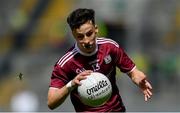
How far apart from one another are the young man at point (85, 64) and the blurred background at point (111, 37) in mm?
8768

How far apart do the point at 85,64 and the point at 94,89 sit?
1.15ft

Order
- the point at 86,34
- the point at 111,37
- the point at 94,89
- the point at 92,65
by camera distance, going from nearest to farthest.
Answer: the point at 86,34
the point at 94,89
the point at 92,65
the point at 111,37

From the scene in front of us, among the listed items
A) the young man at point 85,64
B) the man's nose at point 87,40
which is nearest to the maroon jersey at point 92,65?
the young man at point 85,64

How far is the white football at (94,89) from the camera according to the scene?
24.9 feet

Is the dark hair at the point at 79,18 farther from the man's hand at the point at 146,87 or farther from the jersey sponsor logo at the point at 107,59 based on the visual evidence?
the man's hand at the point at 146,87

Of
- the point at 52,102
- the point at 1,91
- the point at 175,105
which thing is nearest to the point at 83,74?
the point at 52,102

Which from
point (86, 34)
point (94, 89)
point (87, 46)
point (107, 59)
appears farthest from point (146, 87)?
point (86, 34)

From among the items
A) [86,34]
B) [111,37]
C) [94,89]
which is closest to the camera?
[86,34]

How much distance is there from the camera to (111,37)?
19.2 metres

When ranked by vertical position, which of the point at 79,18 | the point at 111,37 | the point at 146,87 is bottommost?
the point at 111,37

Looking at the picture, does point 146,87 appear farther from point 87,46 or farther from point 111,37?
point 111,37

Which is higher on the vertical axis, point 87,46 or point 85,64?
point 87,46

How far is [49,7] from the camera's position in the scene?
23219mm

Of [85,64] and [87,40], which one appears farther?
[85,64]
